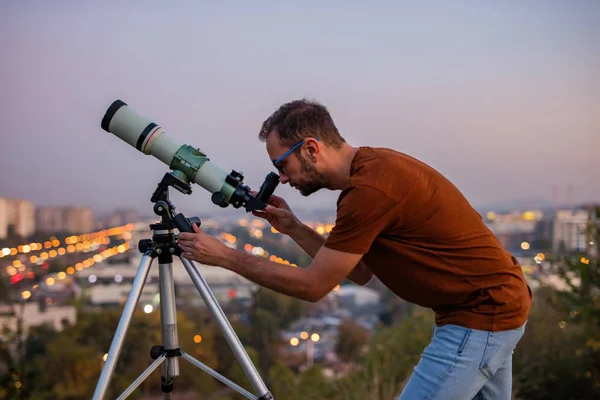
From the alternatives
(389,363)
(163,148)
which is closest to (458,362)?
(163,148)

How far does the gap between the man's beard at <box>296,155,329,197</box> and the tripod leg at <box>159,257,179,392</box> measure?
2.11ft

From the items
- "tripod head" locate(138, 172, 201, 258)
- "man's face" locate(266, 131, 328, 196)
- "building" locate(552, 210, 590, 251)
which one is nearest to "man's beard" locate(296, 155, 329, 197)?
"man's face" locate(266, 131, 328, 196)

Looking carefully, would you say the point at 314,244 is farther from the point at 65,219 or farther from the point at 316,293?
the point at 65,219

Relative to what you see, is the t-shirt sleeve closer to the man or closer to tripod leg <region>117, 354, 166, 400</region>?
the man

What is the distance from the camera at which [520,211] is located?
643 cm

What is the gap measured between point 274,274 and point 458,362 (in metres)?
0.64

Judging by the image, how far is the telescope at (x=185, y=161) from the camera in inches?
88.8

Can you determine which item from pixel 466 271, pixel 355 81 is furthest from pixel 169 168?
pixel 355 81

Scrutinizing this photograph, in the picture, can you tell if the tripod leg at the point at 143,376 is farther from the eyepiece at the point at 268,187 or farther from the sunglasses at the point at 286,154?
the sunglasses at the point at 286,154

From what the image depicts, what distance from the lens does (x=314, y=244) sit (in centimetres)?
233

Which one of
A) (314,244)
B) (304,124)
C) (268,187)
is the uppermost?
(304,124)

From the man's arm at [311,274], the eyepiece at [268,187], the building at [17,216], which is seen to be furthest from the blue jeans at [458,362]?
the building at [17,216]

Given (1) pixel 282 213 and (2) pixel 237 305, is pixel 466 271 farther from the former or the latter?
(2) pixel 237 305

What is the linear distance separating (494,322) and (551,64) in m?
6.04
